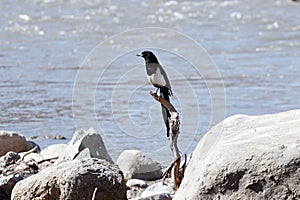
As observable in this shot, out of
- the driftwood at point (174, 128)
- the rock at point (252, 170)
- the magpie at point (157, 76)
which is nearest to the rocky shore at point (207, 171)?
the rock at point (252, 170)

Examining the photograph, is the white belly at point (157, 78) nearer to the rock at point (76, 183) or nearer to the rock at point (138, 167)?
the rock at point (76, 183)

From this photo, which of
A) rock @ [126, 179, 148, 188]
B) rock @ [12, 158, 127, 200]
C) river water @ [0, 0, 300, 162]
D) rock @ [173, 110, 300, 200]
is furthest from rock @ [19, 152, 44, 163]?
rock @ [173, 110, 300, 200]

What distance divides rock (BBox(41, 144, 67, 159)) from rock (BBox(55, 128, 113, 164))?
461 millimetres

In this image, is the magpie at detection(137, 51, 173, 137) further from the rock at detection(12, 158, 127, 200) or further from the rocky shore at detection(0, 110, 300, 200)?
the rock at detection(12, 158, 127, 200)

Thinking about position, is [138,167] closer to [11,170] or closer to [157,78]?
[11,170]

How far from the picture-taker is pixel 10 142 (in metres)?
7.38

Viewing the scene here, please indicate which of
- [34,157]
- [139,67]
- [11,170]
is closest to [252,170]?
[11,170]

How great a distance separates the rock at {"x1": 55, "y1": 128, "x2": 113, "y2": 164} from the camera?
21.3 ft

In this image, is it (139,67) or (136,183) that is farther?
(139,67)

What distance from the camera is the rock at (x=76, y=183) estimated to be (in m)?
5.21

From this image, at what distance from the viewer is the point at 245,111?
904cm

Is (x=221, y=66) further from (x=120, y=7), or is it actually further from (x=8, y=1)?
(x=8, y=1)

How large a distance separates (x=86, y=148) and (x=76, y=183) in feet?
4.32

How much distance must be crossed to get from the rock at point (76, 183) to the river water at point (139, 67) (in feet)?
4.46
